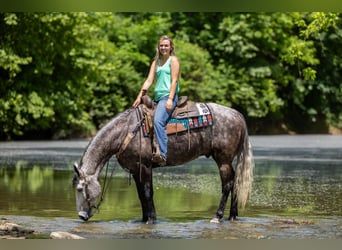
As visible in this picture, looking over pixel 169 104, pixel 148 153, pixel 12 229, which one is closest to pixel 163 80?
pixel 169 104

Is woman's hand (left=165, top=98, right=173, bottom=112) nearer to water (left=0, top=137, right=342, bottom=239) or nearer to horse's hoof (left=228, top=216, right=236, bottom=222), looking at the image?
water (left=0, top=137, right=342, bottom=239)

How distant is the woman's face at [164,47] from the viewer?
9.30 m

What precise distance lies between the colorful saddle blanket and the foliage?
16.3 m

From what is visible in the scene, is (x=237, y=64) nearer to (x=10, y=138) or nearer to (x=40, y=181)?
Result: (x=10, y=138)

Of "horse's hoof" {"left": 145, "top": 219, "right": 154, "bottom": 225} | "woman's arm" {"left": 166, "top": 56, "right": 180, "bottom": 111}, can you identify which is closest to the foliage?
"woman's arm" {"left": 166, "top": 56, "right": 180, "bottom": 111}

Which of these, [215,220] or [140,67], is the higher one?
[140,67]

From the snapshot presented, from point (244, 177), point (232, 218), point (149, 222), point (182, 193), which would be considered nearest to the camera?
point (149, 222)

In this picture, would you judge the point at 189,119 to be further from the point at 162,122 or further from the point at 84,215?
the point at 84,215

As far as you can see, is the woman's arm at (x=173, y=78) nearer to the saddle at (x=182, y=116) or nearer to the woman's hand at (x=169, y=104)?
the woman's hand at (x=169, y=104)

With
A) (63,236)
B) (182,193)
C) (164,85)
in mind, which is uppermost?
(164,85)

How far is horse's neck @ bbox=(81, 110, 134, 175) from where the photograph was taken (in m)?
9.34

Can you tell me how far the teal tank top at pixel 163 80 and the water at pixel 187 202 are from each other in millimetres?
1413

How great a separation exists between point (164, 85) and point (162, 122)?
16.3 inches

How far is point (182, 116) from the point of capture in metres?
9.62
